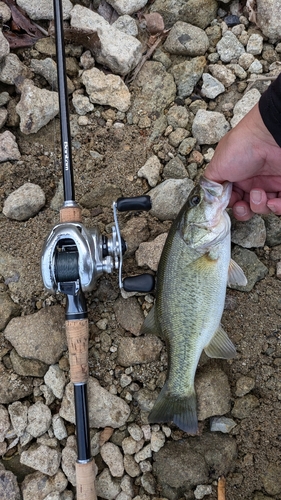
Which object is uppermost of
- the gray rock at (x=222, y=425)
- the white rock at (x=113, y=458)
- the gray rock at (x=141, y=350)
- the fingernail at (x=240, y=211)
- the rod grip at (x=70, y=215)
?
the rod grip at (x=70, y=215)

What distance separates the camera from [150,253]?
3582mm

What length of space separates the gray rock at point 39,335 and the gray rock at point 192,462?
3.79 feet

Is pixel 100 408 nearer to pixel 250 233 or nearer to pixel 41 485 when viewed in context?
pixel 41 485

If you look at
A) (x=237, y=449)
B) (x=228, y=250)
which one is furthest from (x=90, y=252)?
(x=237, y=449)

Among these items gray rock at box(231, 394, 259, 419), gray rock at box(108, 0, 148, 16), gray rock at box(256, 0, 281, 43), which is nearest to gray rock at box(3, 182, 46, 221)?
gray rock at box(108, 0, 148, 16)

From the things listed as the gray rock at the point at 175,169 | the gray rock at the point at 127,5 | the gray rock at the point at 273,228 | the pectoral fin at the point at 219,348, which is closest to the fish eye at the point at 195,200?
the gray rock at the point at 175,169

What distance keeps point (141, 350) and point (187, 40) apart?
2.86 metres

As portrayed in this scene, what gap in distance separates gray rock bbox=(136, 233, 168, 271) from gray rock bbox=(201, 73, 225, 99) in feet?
4.78

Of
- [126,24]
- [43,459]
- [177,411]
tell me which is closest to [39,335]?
[43,459]

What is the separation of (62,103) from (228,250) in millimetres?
1703

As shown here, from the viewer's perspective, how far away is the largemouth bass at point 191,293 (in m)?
3.26

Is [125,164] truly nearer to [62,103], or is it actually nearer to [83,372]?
[62,103]

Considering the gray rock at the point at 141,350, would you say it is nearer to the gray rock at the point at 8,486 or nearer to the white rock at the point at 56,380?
the white rock at the point at 56,380

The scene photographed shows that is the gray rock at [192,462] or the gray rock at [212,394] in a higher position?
the gray rock at [212,394]
